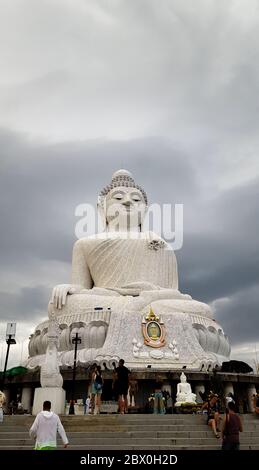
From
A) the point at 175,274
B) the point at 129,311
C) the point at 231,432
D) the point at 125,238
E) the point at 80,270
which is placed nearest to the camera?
the point at 231,432

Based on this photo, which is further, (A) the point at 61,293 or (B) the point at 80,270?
(B) the point at 80,270

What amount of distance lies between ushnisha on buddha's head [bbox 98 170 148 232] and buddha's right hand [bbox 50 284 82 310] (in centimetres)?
589

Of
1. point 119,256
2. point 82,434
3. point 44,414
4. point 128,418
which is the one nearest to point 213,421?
point 128,418

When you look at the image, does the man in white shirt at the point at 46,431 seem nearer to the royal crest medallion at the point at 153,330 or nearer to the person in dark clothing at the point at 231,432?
the person in dark clothing at the point at 231,432

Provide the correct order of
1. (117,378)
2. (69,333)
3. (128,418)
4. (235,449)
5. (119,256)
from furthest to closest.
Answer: (119,256) < (69,333) < (117,378) < (128,418) < (235,449)

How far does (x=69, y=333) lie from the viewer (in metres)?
19.3

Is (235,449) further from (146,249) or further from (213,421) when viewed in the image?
(146,249)

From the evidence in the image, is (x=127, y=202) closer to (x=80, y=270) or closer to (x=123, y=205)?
(x=123, y=205)

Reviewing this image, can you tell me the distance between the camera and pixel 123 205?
2641cm

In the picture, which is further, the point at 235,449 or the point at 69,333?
the point at 69,333

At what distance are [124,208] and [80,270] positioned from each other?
15.8 feet

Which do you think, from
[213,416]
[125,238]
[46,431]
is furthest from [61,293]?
[46,431]

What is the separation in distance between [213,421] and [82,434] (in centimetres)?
248
